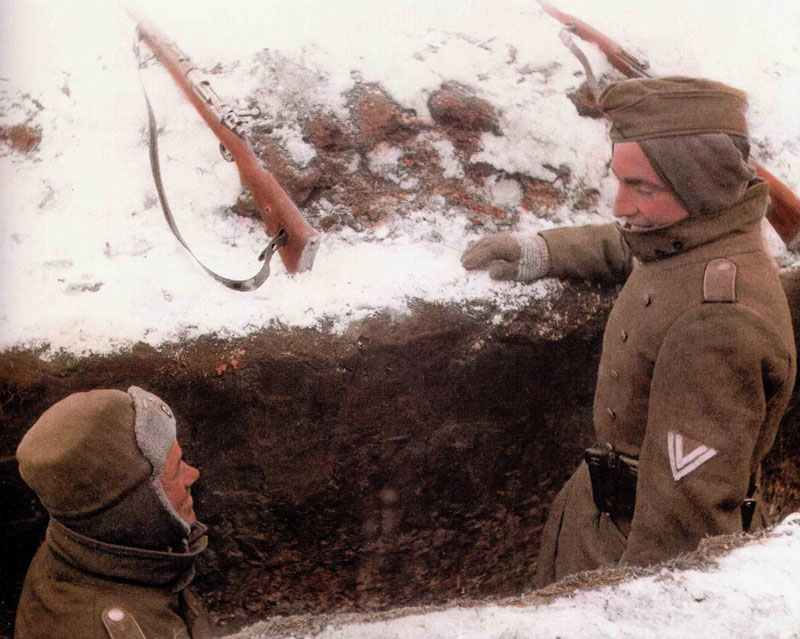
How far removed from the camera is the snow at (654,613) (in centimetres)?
119

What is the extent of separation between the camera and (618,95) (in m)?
2.20

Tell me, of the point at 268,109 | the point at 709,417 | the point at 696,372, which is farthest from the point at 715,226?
the point at 268,109

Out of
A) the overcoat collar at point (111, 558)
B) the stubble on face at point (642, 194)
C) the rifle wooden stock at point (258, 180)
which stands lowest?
the overcoat collar at point (111, 558)

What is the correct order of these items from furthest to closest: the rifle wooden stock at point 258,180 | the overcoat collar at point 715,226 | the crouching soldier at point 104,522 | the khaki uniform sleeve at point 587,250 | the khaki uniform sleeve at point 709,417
Answer: the khaki uniform sleeve at point 587,250
the rifle wooden stock at point 258,180
the overcoat collar at point 715,226
the khaki uniform sleeve at point 709,417
the crouching soldier at point 104,522

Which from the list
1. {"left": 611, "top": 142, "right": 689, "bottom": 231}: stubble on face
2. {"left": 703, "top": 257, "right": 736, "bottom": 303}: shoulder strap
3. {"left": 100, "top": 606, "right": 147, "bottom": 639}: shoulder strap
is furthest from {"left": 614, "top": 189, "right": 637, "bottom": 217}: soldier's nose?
{"left": 100, "top": 606, "right": 147, "bottom": 639}: shoulder strap

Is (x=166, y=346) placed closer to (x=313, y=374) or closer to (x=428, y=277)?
(x=313, y=374)

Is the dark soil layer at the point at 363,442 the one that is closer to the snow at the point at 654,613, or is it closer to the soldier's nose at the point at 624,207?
the soldier's nose at the point at 624,207

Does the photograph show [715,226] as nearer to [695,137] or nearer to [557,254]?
[695,137]

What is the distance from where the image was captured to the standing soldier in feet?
6.59

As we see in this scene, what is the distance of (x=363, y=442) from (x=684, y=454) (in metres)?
1.30

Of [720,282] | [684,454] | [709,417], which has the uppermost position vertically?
[720,282]

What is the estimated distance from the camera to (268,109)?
11.3 ft

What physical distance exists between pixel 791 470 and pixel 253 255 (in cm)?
268

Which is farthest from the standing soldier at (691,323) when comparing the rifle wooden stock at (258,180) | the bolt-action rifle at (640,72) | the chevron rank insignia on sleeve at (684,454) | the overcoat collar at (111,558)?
the overcoat collar at (111,558)
